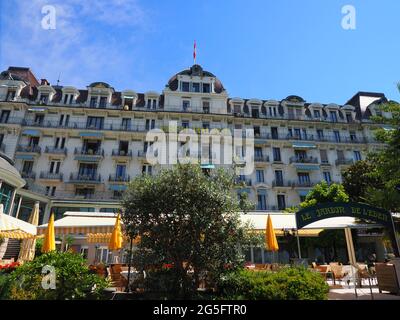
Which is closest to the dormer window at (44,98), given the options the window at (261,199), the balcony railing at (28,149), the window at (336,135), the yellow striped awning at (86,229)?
the balcony railing at (28,149)

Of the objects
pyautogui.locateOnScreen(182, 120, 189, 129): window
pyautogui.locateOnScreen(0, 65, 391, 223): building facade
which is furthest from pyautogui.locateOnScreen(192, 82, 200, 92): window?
pyautogui.locateOnScreen(182, 120, 189, 129): window

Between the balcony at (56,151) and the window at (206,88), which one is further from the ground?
the window at (206,88)

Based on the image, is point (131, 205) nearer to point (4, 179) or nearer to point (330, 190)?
point (4, 179)

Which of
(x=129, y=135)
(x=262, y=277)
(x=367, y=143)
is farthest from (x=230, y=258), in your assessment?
(x=367, y=143)

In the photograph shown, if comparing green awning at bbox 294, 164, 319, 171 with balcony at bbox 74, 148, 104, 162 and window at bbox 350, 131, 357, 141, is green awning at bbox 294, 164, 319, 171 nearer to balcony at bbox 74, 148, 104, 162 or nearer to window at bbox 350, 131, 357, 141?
window at bbox 350, 131, 357, 141

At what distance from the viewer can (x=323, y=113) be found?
37156 millimetres

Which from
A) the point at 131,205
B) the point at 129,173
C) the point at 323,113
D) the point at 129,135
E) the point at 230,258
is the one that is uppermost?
the point at 323,113

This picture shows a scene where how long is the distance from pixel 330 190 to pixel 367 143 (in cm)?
1616

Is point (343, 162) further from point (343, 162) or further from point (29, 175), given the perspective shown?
point (29, 175)

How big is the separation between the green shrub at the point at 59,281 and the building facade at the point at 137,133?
21.9 metres

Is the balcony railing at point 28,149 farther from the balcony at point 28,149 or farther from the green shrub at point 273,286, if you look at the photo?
the green shrub at point 273,286

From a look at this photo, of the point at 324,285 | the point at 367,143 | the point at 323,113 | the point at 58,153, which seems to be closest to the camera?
the point at 324,285

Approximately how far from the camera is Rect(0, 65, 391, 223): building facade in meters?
30.1

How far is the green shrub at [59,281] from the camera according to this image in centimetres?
638
